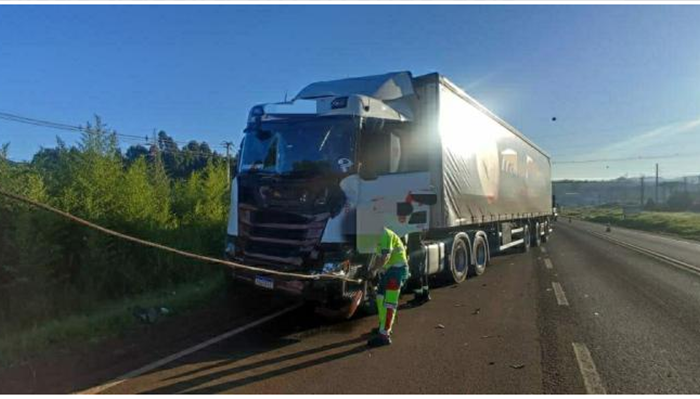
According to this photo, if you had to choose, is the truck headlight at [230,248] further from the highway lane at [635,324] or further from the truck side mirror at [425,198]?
the highway lane at [635,324]

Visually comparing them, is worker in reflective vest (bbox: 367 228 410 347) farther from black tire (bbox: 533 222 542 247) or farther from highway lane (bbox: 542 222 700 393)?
black tire (bbox: 533 222 542 247)

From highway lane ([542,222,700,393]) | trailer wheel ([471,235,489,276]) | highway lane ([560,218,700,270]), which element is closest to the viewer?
highway lane ([542,222,700,393])

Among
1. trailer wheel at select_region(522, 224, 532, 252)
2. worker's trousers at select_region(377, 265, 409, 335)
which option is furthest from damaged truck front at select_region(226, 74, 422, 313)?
trailer wheel at select_region(522, 224, 532, 252)

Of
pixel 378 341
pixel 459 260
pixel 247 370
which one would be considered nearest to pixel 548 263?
pixel 459 260

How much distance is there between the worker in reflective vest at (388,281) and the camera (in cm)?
617

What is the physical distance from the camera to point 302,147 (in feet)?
24.2

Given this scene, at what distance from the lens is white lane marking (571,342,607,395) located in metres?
4.56

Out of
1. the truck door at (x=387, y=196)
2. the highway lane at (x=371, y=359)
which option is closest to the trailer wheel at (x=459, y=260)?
the truck door at (x=387, y=196)

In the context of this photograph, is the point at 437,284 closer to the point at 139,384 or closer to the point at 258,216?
the point at 258,216

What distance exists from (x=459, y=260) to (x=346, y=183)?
210 inches

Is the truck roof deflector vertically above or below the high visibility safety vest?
above

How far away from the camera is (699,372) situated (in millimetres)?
5090

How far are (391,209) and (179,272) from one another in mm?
6933

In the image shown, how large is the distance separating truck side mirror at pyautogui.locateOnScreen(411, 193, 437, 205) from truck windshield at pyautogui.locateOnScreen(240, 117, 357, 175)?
1.74 meters
